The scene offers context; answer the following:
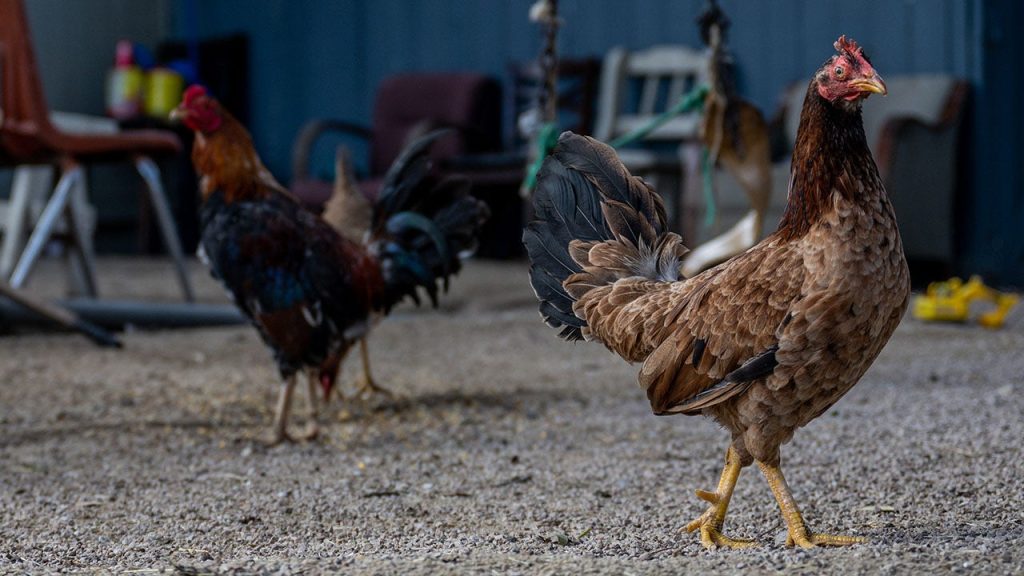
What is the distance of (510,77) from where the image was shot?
9719mm

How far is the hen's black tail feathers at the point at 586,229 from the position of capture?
2.77 metres

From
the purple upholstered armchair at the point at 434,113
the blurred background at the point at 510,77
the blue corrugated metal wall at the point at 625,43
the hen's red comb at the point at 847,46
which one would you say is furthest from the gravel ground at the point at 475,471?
the purple upholstered armchair at the point at 434,113

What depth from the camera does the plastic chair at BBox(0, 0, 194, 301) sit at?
5559 mm

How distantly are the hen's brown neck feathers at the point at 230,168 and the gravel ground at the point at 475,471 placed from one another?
0.81 m

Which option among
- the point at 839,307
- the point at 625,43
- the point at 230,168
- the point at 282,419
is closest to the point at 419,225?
the point at 230,168

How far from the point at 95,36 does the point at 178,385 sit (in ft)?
26.9

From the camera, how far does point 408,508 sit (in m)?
2.96

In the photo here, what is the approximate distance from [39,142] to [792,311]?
14.8 ft

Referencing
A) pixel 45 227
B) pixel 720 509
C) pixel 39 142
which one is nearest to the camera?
pixel 720 509

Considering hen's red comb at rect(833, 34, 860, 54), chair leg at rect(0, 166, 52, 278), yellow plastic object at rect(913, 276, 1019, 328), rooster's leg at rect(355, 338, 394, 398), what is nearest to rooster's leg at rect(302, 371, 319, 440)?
rooster's leg at rect(355, 338, 394, 398)

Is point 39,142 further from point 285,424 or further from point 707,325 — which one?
point 707,325

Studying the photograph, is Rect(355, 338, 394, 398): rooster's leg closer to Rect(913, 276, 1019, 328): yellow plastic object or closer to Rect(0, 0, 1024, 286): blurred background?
Rect(913, 276, 1019, 328): yellow plastic object

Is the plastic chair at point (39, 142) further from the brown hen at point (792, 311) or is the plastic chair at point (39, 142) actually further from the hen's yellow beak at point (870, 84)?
the hen's yellow beak at point (870, 84)

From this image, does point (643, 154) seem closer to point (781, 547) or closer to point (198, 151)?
point (198, 151)
